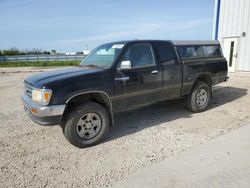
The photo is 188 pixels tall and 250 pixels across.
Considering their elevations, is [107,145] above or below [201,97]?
below

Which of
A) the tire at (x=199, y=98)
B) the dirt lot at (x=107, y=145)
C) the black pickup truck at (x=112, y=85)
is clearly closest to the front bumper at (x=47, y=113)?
the black pickup truck at (x=112, y=85)

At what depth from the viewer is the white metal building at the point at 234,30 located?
1197 cm

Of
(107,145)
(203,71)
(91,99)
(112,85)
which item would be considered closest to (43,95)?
(91,99)

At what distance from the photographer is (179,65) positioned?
504cm

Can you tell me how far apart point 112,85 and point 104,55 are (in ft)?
3.10

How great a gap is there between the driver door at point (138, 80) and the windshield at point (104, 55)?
21 cm

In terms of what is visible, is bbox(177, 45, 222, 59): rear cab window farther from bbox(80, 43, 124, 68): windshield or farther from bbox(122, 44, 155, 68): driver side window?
bbox(80, 43, 124, 68): windshield

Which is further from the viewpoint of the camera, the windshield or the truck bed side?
the truck bed side

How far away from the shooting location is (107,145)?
3893 millimetres

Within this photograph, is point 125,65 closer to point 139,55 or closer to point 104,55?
point 139,55

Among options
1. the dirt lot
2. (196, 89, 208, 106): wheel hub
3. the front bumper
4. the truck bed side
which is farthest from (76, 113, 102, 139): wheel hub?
(196, 89, 208, 106): wheel hub

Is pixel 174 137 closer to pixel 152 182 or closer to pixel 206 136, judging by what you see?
pixel 206 136

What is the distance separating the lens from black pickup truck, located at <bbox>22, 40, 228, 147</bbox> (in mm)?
3529

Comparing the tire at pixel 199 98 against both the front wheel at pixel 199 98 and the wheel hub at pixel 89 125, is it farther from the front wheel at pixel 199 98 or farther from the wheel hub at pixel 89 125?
the wheel hub at pixel 89 125
